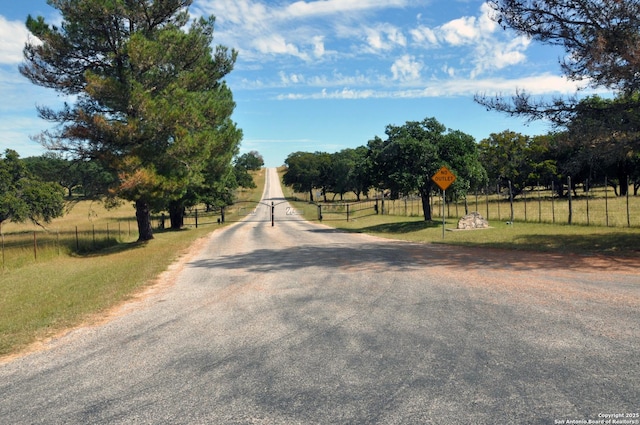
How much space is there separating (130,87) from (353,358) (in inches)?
781

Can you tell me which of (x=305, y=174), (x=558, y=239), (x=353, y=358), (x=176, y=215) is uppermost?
(x=305, y=174)

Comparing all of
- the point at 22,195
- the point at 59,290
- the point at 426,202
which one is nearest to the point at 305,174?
the point at 22,195

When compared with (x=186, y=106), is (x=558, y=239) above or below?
below

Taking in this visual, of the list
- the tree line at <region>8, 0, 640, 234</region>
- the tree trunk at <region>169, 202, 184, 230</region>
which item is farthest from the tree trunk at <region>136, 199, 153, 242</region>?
the tree trunk at <region>169, 202, 184, 230</region>

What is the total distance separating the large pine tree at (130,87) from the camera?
69.6ft

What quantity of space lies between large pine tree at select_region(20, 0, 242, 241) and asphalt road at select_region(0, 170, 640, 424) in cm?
1403

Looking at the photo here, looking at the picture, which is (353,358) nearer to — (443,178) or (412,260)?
(412,260)

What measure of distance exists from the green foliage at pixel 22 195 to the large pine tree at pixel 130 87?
62.8 feet

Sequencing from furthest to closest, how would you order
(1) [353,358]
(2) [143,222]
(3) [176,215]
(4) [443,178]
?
(3) [176,215]
(2) [143,222]
(4) [443,178]
(1) [353,358]

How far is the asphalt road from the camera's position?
4.11m

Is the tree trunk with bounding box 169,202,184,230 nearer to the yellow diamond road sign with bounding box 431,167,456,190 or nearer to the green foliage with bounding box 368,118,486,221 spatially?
the green foliage with bounding box 368,118,486,221

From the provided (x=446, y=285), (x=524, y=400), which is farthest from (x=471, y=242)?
(x=524, y=400)

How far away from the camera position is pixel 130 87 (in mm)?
21469

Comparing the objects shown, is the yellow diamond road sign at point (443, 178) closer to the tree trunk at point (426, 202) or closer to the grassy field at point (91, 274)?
the grassy field at point (91, 274)
